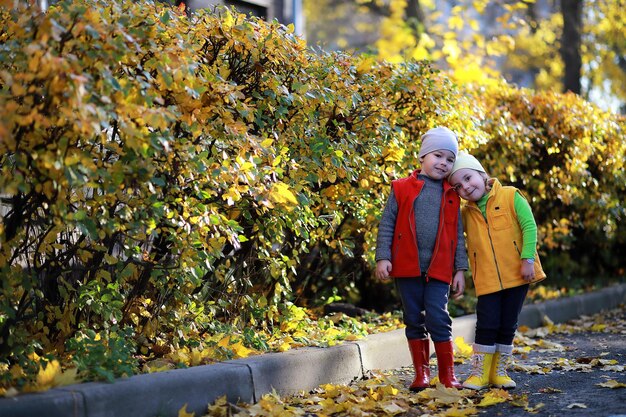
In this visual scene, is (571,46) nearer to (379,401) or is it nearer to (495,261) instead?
(495,261)

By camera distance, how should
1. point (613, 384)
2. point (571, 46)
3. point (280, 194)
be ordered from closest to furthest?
point (280, 194), point (613, 384), point (571, 46)

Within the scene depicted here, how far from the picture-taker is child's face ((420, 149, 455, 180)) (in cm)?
496

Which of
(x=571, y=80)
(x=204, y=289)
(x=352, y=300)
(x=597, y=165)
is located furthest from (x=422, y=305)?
(x=571, y=80)

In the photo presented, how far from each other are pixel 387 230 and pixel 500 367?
3.33 feet

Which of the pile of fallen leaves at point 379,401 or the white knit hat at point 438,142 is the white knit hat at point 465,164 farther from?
the pile of fallen leaves at point 379,401

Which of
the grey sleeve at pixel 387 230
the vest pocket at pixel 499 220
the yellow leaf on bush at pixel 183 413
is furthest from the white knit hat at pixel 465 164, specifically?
the yellow leaf on bush at pixel 183 413

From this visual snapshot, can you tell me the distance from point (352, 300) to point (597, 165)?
338 cm

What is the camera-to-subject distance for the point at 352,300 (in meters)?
7.47

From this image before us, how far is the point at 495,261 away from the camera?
5.00 meters

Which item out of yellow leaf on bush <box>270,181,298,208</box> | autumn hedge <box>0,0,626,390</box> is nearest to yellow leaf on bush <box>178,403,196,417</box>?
autumn hedge <box>0,0,626,390</box>

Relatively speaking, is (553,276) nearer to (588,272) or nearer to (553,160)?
(588,272)

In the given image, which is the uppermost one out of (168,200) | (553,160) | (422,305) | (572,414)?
(553,160)

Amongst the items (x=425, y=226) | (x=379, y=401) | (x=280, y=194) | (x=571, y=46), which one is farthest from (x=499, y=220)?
(x=571, y=46)

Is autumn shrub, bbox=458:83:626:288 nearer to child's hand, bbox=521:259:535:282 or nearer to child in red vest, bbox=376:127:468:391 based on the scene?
child in red vest, bbox=376:127:468:391
